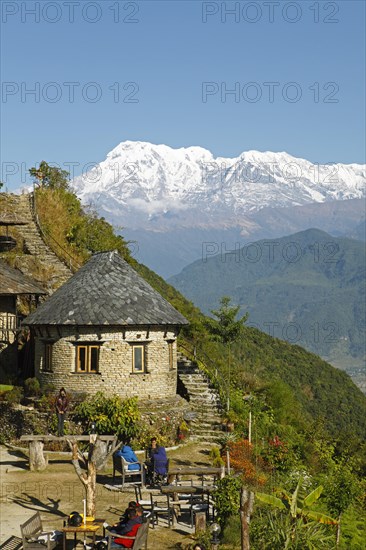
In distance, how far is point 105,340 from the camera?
3133cm

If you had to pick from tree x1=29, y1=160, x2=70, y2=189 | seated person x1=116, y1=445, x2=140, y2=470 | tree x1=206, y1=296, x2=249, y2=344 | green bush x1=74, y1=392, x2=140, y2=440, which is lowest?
seated person x1=116, y1=445, x2=140, y2=470

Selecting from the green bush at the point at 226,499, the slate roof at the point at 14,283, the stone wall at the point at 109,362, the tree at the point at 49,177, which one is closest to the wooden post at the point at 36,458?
the stone wall at the point at 109,362

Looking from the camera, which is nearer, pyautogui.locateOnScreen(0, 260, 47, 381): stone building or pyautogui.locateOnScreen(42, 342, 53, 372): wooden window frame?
pyautogui.locateOnScreen(42, 342, 53, 372): wooden window frame

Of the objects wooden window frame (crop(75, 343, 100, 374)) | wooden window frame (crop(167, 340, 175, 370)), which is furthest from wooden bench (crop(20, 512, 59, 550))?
wooden window frame (crop(167, 340, 175, 370))

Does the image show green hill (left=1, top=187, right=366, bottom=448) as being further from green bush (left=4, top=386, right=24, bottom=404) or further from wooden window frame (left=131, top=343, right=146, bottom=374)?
green bush (left=4, top=386, right=24, bottom=404)

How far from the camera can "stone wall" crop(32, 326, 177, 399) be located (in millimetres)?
31266

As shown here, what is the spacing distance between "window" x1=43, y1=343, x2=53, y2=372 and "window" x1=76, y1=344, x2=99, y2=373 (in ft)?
4.27

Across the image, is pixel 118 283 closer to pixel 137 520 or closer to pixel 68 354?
pixel 68 354

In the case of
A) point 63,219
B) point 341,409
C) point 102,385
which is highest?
point 63,219

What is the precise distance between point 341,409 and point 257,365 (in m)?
10.3

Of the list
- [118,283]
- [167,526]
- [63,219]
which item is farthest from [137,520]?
[63,219]

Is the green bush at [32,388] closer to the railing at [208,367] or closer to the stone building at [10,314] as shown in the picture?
the stone building at [10,314]

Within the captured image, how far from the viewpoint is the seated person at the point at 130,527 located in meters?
16.8

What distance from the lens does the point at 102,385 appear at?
31203 millimetres
